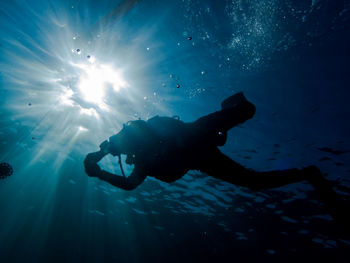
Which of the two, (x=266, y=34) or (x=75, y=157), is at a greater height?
(x=75, y=157)

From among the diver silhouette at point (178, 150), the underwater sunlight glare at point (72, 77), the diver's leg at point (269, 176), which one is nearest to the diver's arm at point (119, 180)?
the diver silhouette at point (178, 150)

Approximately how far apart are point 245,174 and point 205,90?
527cm

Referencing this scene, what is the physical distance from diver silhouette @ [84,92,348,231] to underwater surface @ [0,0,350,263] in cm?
386

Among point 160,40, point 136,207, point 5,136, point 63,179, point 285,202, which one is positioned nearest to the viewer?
point 160,40

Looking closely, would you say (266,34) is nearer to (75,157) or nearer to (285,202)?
(285,202)

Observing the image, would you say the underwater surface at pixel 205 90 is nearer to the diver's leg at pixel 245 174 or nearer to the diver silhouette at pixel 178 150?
the diver silhouette at pixel 178 150

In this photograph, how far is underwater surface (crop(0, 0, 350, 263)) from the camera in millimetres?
5719

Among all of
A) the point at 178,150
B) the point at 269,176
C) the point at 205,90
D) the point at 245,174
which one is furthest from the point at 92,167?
the point at 205,90

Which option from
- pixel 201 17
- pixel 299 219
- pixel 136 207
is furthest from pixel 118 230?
pixel 201 17

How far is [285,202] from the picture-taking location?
1295cm

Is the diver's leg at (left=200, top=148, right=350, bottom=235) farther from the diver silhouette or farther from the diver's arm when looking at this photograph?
the diver's arm

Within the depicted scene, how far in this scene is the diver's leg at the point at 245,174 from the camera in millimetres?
3094

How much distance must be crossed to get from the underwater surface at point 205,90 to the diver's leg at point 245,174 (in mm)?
4352

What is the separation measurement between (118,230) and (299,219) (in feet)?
78.8
